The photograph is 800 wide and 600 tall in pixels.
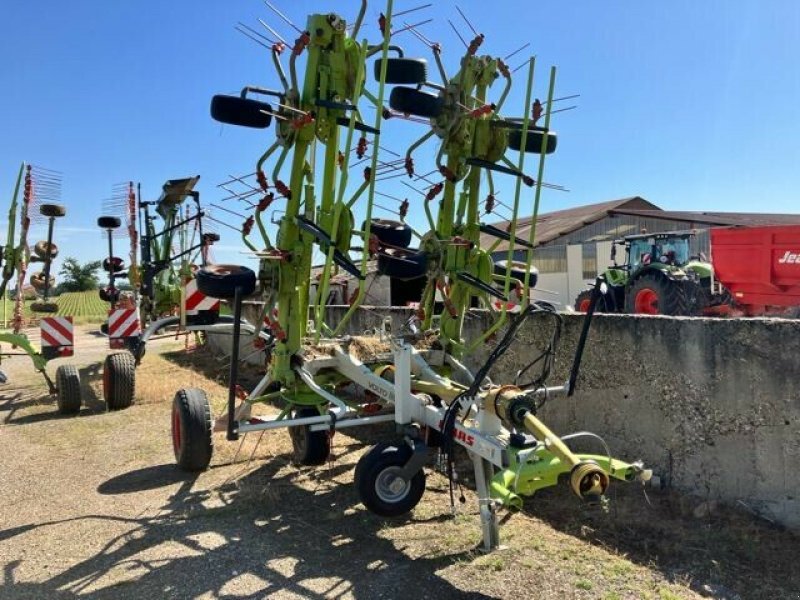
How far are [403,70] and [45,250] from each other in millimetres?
6816

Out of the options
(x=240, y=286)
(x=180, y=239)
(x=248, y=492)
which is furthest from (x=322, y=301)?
(x=180, y=239)

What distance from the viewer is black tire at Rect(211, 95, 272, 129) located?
4.22 meters

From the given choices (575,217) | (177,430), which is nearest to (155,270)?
(177,430)

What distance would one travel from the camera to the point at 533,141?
15.9 feet

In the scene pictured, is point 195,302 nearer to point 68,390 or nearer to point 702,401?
point 68,390

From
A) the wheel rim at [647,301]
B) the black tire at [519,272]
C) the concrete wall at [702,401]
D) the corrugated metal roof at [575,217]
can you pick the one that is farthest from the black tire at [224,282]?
the corrugated metal roof at [575,217]

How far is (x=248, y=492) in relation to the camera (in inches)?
195

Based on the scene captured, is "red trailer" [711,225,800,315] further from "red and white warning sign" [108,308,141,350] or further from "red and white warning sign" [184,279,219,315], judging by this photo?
"red and white warning sign" [108,308,141,350]

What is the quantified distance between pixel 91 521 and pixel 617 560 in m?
3.41

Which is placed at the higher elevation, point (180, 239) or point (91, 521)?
point (180, 239)

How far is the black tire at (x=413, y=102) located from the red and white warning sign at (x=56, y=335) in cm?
642

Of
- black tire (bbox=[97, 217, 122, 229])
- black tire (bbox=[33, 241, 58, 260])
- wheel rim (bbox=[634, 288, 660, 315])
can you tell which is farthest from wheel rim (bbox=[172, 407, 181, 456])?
wheel rim (bbox=[634, 288, 660, 315])

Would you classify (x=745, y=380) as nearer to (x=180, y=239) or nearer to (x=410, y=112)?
(x=410, y=112)

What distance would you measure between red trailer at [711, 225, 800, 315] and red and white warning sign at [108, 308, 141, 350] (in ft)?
31.2
